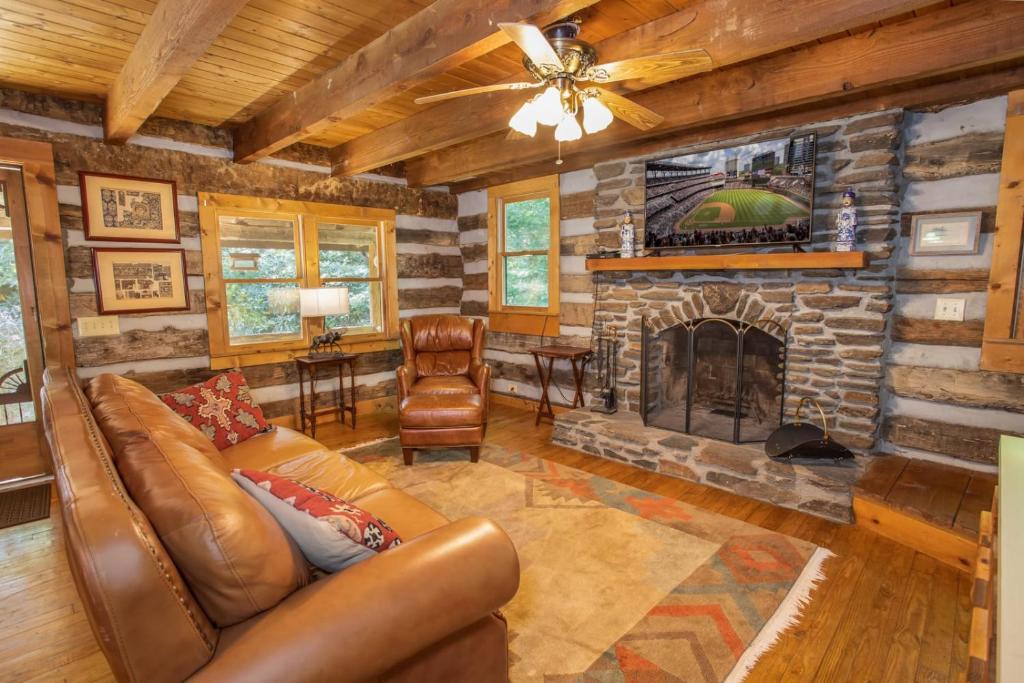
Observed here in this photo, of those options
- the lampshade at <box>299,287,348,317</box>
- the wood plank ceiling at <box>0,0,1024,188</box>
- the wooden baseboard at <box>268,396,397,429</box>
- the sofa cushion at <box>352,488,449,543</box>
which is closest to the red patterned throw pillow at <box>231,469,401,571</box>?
the sofa cushion at <box>352,488,449,543</box>

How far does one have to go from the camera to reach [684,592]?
2213 millimetres

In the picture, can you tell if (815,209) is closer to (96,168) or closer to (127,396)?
(127,396)

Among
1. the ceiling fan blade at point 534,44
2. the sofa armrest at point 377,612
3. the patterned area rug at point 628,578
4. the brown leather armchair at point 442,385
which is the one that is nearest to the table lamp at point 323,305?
the brown leather armchair at point 442,385

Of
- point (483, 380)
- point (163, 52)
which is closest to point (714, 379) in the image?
point (483, 380)

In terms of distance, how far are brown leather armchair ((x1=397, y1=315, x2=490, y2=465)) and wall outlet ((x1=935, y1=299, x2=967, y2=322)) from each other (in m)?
2.92

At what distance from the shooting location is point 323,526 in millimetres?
1265

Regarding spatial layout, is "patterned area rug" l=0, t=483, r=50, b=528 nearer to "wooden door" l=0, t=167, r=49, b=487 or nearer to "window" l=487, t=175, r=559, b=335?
"wooden door" l=0, t=167, r=49, b=487

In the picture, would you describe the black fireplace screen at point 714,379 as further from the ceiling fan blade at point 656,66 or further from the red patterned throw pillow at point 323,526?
the red patterned throw pillow at point 323,526

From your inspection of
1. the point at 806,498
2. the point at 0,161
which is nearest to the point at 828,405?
the point at 806,498

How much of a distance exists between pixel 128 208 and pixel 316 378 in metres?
1.94

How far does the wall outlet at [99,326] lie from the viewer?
11.6 feet

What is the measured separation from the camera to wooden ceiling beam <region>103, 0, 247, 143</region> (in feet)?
6.28

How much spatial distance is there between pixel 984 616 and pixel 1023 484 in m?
0.47

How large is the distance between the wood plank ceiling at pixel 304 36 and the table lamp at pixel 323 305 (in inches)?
57.4
